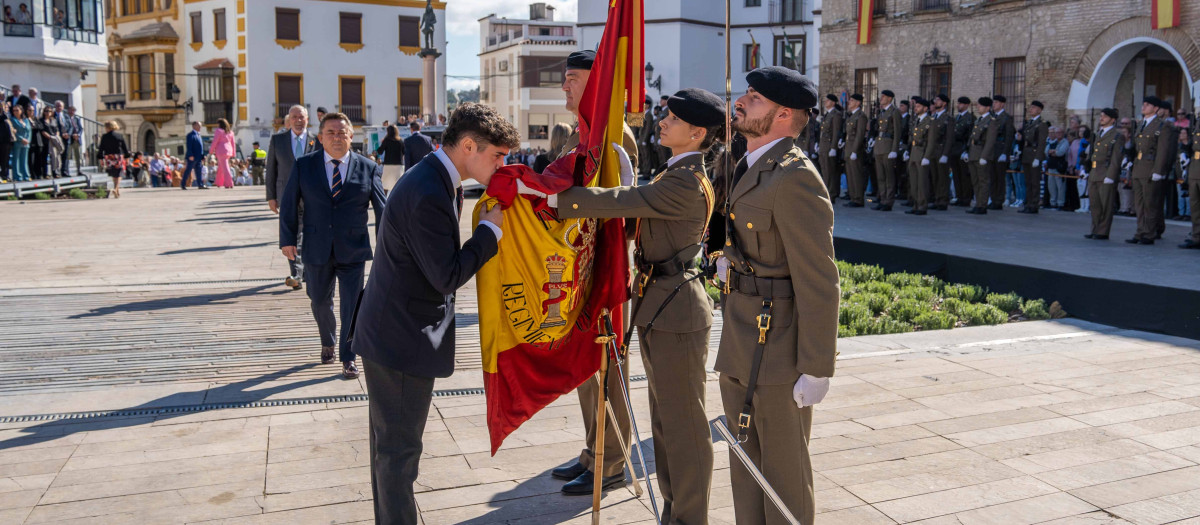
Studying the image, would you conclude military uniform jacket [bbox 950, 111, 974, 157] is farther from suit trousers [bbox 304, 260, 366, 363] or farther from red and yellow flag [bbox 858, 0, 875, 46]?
suit trousers [bbox 304, 260, 366, 363]

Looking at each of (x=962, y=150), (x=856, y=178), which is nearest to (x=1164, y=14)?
(x=962, y=150)

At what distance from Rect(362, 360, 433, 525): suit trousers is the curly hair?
899mm

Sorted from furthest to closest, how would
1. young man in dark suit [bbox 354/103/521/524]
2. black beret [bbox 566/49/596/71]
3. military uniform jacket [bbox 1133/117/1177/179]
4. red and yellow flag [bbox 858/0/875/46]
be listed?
1. red and yellow flag [bbox 858/0/875/46]
2. military uniform jacket [bbox 1133/117/1177/179]
3. black beret [bbox 566/49/596/71]
4. young man in dark suit [bbox 354/103/521/524]

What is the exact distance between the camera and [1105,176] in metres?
14.0

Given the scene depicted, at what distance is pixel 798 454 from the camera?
3.51m

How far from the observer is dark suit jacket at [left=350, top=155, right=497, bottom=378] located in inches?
135

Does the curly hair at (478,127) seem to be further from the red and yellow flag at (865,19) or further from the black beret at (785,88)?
the red and yellow flag at (865,19)

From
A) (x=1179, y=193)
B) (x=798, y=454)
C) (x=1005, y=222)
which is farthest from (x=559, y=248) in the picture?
(x=1179, y=193)

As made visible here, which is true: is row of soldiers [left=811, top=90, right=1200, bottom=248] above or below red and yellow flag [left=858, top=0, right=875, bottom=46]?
below

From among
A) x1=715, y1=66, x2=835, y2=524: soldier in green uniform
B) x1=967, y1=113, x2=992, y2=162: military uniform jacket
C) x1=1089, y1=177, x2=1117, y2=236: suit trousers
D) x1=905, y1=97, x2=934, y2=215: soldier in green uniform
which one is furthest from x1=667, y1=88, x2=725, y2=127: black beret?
x1=967, y1=113, x2=992, y2=162: military uniform jacket

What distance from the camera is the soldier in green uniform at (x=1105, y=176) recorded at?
541 inches

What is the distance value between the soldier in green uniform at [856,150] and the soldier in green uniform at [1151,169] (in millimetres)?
5619

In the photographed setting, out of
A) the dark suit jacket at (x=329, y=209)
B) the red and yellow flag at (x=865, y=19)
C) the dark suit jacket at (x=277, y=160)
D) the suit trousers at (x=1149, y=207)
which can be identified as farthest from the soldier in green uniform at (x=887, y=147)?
the dark suit jacket at (x=329, y=209)

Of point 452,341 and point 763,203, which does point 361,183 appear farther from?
point 763,203
